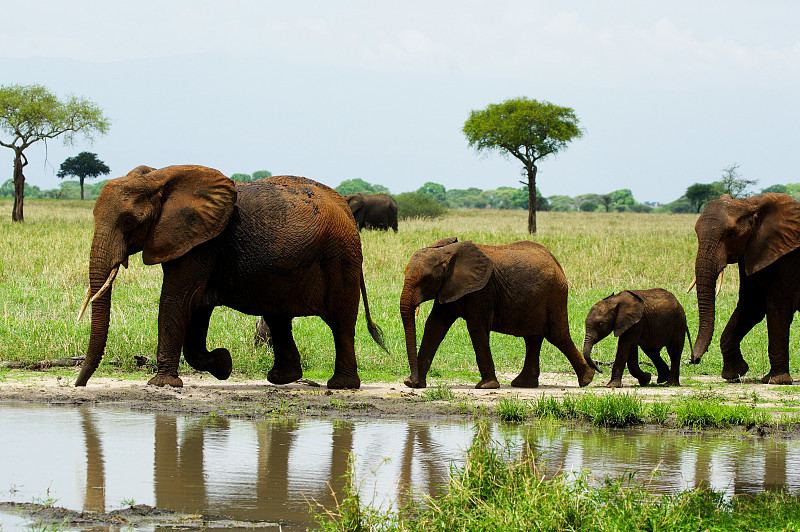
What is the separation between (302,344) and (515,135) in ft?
132

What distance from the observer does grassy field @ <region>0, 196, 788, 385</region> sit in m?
13.5

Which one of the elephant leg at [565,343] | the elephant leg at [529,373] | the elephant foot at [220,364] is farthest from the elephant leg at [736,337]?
the elephant foot at [220,364]

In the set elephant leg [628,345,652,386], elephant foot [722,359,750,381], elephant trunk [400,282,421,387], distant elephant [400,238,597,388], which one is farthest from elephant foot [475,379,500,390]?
elephant foot [722,359,750,381]

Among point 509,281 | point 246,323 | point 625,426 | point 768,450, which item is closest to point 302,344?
point 246,323

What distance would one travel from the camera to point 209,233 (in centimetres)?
1103

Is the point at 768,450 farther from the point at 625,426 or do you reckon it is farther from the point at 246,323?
the point at 246,323

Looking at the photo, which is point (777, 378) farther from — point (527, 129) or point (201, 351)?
point (527, 129)

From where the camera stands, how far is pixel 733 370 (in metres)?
13.3

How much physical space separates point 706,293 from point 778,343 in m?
1.07

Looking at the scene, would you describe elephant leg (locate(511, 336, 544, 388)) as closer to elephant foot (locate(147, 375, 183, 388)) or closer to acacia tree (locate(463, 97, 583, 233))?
elephant foot (locate(147, 375, 183, 388))

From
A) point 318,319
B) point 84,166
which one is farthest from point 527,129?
point 84,166

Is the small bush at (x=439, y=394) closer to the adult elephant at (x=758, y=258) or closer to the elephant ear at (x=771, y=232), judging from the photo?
the adult elephant at (x=758, y=258)

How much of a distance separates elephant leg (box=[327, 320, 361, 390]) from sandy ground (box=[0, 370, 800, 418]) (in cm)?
18

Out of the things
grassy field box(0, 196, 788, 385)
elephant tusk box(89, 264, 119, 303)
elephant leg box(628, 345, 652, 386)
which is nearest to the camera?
elephant tusk box(89, 264, 119, 303)
